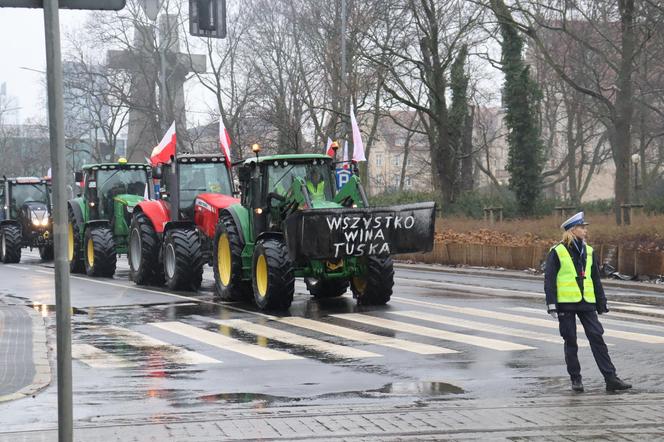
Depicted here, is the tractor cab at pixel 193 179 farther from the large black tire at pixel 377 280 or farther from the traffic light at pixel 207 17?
the large black tire at pixel 377 280

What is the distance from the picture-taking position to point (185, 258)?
23016 millimetres

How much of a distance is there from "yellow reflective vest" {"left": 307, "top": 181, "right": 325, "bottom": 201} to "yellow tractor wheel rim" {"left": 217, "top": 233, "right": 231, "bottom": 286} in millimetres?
1905

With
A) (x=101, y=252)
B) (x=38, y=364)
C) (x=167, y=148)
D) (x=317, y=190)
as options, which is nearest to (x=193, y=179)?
(x=167, y=148)

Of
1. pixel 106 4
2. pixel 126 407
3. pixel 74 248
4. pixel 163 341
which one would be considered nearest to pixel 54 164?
pixel 106 4

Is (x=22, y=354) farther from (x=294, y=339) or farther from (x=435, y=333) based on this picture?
(x=435, y=333)

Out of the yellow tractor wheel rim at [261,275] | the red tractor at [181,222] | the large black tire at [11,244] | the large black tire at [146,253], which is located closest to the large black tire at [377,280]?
the yellow tractor wheel rim at [261,275]

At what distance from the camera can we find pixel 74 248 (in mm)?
30406

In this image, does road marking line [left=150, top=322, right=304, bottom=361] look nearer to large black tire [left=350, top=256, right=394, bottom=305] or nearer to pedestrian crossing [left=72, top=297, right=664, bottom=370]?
pedestrian crossing [left=72, top=297, right=664, bottom=370]

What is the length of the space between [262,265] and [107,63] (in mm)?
52898

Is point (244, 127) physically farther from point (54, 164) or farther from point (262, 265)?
point (54, 164)

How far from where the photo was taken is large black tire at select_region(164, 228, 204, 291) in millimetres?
22984

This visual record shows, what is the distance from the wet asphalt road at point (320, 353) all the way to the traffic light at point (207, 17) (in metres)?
4.89

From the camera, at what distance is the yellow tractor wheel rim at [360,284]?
64.5 feet

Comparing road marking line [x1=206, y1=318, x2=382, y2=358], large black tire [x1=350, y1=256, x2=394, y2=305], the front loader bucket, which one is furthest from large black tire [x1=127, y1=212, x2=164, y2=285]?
the front loader bucket
